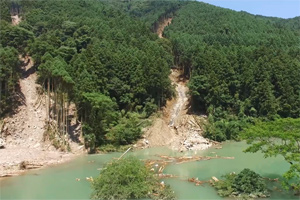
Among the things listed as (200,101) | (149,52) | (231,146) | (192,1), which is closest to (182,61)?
(149,52)

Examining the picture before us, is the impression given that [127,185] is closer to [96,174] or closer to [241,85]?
[96,174]

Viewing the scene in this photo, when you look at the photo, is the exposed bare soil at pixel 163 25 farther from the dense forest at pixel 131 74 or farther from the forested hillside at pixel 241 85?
the forested hillside at pixel 241 85

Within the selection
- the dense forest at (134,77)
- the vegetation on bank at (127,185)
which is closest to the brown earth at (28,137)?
the dense forest at (134,77)

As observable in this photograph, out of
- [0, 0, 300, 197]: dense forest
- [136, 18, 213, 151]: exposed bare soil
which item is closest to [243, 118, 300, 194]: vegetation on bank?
[0, 0, 300, 197]: dense forest

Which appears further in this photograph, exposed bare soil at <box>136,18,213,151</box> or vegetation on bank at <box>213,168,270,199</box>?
exposed bare soil at <box>136,18,213,151</box>

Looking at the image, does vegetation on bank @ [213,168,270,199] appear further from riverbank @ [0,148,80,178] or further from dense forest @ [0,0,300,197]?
riverbank @ [0,148,80,178]

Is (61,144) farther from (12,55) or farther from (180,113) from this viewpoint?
(180,113)

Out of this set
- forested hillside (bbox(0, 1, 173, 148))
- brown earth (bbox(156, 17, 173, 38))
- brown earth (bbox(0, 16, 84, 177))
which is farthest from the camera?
brown earth (bbox(156, 17, 173, 38))
